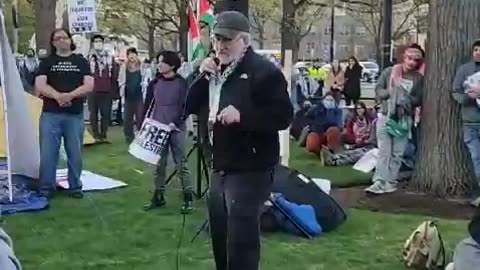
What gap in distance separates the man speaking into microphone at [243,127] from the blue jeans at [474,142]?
4.13 metres

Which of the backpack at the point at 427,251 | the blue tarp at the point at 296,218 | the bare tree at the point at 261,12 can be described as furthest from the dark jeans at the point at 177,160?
the bare tree at the point at 261,12

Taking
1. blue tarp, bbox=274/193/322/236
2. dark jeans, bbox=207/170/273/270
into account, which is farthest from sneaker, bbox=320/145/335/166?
dark jeans, bbox=207/170/273/270

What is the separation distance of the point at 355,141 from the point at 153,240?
6.46 meters

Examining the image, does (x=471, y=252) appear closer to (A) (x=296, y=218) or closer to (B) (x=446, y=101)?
(A) (x=296, y=218)

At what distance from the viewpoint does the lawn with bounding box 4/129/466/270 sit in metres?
6.19

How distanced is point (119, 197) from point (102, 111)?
6.41m

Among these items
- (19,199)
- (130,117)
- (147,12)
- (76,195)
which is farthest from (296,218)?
(147,12)

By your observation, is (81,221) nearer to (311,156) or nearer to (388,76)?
(388,76)

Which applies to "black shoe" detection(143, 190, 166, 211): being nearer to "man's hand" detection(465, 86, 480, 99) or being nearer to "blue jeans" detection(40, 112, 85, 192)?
"blue jeans" detection(40, 112, 85, 192)

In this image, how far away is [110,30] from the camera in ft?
146

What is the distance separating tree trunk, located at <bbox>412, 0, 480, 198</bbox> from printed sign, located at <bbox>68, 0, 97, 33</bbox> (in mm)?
7158

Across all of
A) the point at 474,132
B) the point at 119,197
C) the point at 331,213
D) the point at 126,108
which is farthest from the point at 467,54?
the point at 126,108

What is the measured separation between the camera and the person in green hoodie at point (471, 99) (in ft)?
26.2

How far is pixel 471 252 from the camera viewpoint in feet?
12.5
